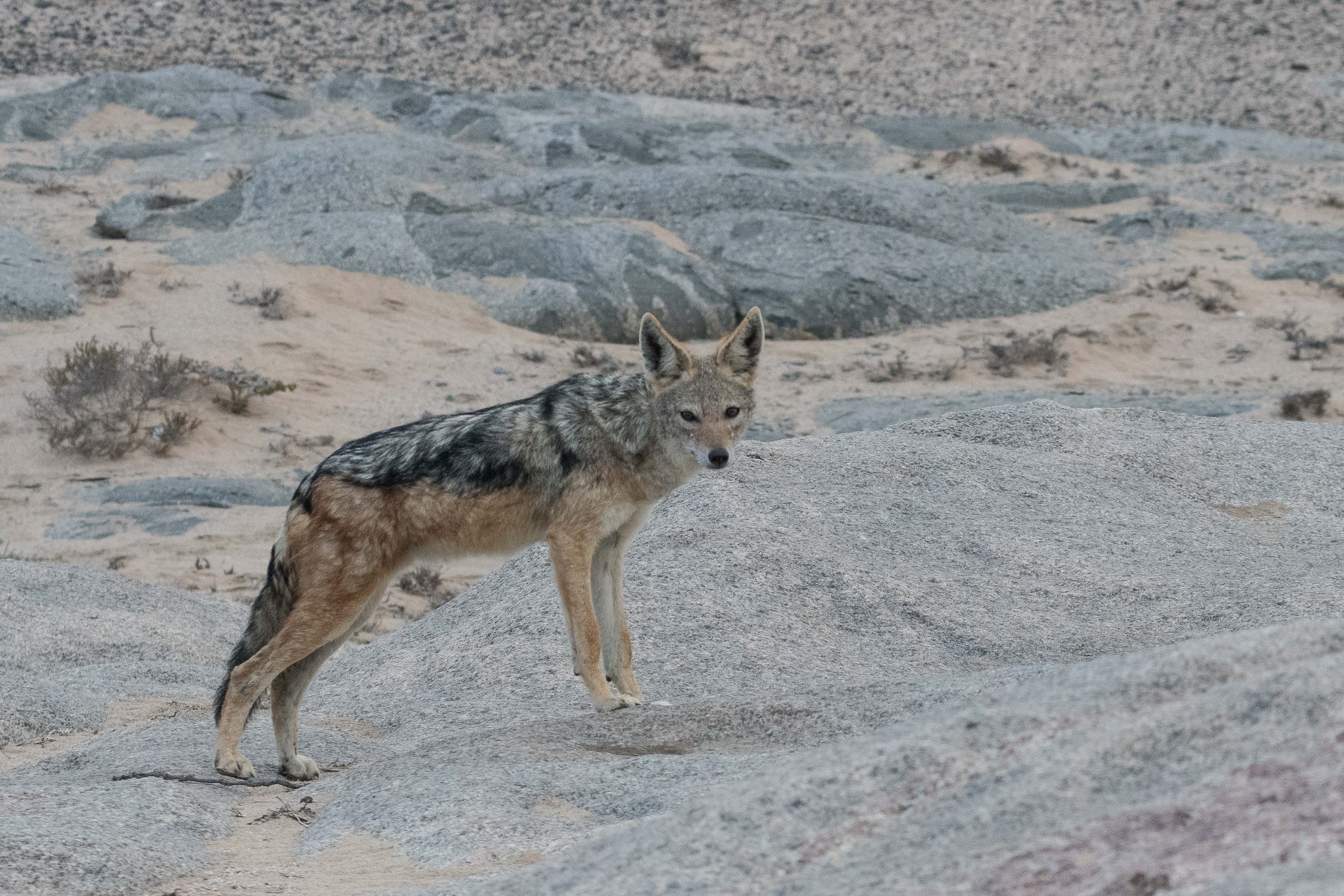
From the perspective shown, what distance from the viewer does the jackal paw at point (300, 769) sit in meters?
5.27

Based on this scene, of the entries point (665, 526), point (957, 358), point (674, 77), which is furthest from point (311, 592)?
point (674, 77)

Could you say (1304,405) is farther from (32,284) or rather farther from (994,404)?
(32,284)

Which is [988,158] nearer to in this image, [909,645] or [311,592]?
[909,645]

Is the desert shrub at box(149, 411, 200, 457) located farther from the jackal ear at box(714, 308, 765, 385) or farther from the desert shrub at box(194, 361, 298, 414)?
the jackal ear at box(714, 308, 765, 385)

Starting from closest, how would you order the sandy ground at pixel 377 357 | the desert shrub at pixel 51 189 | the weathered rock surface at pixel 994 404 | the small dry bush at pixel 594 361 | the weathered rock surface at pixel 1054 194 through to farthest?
the sandy ground at pixel 377 357
the weathered rock surface at pixel 994 404
the small dry bush at pixel 594 361
the desert shrub at pixel 51 189
the weathered rock surface at pixel 1054 194

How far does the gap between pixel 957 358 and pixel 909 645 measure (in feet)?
29.8

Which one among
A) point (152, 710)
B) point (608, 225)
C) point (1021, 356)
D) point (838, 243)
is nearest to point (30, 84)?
point (608, 225)

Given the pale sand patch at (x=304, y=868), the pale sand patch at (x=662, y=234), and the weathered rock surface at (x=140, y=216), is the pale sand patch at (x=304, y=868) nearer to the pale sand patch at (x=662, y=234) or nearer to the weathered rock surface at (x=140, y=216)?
the pale sand patch at (x=662, y=234)

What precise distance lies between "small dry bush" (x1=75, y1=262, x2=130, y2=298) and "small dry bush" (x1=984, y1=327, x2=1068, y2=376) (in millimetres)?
9850

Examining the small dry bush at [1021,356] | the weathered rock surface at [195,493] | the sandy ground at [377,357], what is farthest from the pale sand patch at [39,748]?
the small dry bush at [1021,356]

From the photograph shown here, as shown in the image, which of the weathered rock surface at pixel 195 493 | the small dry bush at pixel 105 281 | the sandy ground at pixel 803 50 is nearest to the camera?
the weathered rock surface at pixel 195 493

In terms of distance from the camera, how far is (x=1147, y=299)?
669 inches

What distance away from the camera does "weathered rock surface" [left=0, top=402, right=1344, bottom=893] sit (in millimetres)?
2801

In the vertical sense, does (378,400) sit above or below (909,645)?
below
